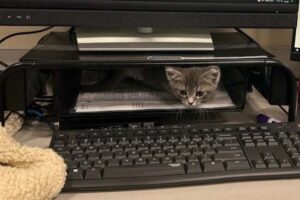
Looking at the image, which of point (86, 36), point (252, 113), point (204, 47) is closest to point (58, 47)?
point (86, 36)

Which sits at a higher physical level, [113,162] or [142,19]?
[142,19]

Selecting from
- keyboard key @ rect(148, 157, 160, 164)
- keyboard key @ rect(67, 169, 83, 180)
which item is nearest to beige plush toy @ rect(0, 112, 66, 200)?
keyboard key @ rect(67, 169, 83, 180)

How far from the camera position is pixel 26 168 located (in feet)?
1.58

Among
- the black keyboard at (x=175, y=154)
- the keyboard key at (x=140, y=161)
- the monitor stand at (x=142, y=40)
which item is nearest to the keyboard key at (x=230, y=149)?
the black keyboard at (x=175, y=154)

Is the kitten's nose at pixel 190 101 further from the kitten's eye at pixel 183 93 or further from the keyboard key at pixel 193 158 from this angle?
the keyboard key at pixel 193 158

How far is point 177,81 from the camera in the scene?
Answer: 2.97ft

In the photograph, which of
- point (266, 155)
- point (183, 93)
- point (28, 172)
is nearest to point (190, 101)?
point (183, 93)

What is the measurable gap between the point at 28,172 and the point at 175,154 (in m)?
0.21

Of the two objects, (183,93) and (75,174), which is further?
(183,93)

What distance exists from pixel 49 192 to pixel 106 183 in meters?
0.07

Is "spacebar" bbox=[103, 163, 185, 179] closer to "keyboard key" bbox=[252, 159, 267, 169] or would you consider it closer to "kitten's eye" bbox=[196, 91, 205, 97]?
"keyboard key" bbox=[252, 159, 267, 169]

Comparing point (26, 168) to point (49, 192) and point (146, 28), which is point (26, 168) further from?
point (146, 28)

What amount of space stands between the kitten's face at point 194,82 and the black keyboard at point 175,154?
0.25m

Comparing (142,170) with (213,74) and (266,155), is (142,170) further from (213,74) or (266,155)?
(213,74)
